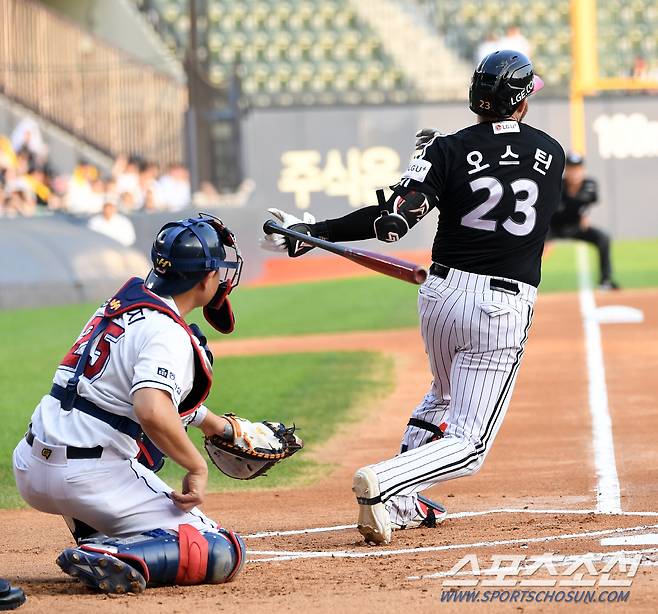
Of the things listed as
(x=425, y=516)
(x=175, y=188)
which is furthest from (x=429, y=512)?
(x=175, y=188)

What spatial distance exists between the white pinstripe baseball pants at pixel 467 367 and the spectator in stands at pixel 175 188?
758 inches

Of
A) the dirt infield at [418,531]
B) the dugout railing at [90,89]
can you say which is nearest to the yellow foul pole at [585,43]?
the dugout railing at [90,89]

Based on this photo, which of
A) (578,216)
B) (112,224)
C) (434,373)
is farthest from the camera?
(112,224)

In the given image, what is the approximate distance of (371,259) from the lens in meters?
5.18

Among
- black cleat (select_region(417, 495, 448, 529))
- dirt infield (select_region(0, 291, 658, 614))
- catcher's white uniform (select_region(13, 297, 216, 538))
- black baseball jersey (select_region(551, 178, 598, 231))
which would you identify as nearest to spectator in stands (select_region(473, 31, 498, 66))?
black baseball jersey (select_region(551, 178, 598, 231))

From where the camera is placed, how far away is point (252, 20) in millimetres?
32125

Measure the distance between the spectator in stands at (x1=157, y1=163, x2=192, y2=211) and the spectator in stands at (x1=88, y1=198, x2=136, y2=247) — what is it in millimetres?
2618

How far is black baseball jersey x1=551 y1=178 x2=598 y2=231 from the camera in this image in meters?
18.9

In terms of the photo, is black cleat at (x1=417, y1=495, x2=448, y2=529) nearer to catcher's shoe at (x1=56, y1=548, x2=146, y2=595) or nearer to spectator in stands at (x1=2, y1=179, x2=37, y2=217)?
catcher's shoe at (x1=56, y1=548, x2=146, y2=595)

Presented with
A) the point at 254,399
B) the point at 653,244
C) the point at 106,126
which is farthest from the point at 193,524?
the point at 653,244

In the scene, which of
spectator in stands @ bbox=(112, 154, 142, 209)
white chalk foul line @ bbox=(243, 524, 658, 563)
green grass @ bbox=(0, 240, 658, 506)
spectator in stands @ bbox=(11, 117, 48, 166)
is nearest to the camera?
white chalk foul line @ bbox=(243, 524, 658, 563)

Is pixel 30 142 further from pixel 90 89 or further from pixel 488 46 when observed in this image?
pixel 488 46

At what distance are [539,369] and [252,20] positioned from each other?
72.6 ft

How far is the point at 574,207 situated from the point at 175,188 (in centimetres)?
910
